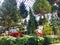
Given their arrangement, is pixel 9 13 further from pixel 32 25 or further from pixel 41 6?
pixel 41 6

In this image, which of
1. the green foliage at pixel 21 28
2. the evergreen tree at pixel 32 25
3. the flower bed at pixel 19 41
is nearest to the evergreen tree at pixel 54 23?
the evergreen tree at pixel 32 25

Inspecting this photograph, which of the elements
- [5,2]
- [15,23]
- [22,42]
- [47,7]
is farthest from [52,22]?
[22,42]

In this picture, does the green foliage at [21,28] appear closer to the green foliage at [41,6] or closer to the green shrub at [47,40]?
the green foliage at [41,6]

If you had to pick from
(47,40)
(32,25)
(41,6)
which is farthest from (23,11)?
(47,40)

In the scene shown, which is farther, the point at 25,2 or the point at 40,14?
the point at 25,2

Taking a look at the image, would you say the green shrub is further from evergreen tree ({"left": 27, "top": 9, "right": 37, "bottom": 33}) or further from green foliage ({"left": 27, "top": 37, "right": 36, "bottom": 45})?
evergreen tree ({"left": 27, "top": 9, "right": 37, "bottom": 33})

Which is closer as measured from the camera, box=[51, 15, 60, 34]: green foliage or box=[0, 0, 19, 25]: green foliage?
box=[51, 15, 60, 34]: green foliage

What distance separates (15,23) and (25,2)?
11.8ft

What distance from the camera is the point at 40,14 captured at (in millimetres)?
16875

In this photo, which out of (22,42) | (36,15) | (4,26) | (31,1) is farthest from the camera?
(31,1)

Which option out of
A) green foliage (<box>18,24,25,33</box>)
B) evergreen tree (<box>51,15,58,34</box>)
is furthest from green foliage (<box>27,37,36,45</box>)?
green foliage (<box>18,24,25,33</box>)

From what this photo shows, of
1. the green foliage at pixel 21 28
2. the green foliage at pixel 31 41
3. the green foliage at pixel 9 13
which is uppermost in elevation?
the green foliage at pixel 9 13

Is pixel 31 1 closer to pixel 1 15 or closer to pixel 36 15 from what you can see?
pixel 36 15

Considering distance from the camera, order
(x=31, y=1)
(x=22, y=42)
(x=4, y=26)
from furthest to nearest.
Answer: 1. (x=31, y=1)
2. (x=4, y=26)
3. (x=22, y=42)
